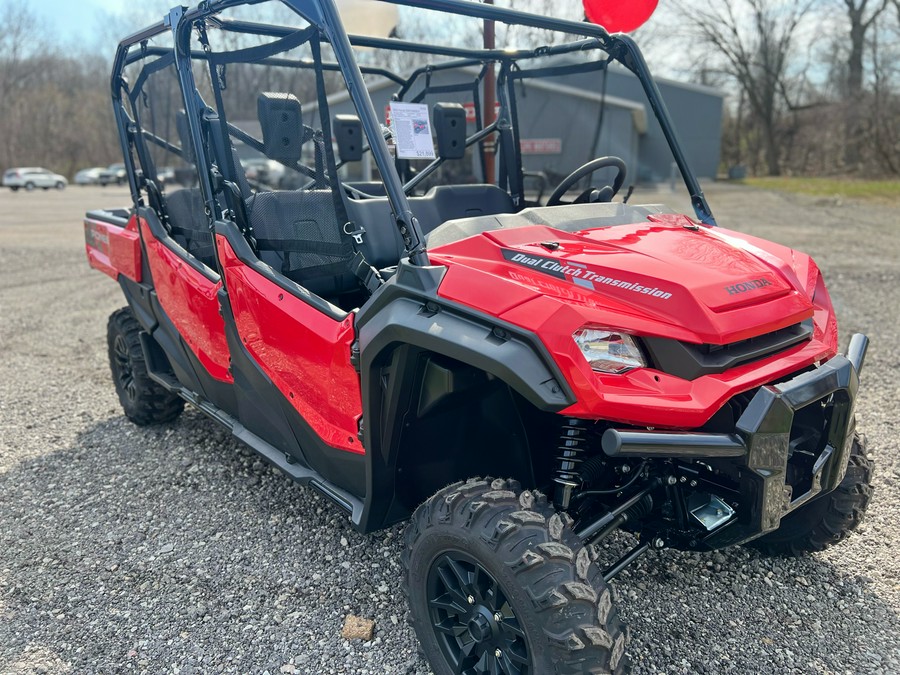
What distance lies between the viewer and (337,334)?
7.50 ft

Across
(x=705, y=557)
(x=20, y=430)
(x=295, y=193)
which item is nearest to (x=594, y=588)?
(x=705, y=557)

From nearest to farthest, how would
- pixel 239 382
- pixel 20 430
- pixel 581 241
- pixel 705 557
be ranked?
pixel 581 241 < pixel 705 557 < pixel 239 382 < pixel 20 430

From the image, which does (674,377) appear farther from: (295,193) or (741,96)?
(741,96)

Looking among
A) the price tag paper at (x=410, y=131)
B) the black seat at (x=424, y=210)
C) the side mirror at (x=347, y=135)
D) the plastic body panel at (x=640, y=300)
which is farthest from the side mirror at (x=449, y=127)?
the plastic body panel at (x=640, y=300)

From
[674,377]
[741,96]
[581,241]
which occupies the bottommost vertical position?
[674,377]

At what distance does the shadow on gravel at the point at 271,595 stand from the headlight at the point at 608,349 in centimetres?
103

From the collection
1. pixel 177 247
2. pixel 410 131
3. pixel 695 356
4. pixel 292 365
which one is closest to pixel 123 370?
pixel 177 247

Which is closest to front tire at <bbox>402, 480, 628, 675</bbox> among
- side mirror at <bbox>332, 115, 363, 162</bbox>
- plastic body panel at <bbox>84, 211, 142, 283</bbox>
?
side mirror at <bbox>332, 115, 363, 162</bbox>

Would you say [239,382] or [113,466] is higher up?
[239,382]

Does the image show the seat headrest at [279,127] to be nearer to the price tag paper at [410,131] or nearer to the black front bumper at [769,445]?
the price tag paper at [410,131]

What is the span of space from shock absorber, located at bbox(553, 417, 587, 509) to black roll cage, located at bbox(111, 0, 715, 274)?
61cm

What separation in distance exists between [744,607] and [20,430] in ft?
12.8

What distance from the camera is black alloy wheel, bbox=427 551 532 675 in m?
1.93

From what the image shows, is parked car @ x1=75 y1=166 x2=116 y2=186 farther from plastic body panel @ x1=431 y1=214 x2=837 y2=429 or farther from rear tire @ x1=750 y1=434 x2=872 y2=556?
rear tire @ x1=750 y1=434 x2=872 y2=556
